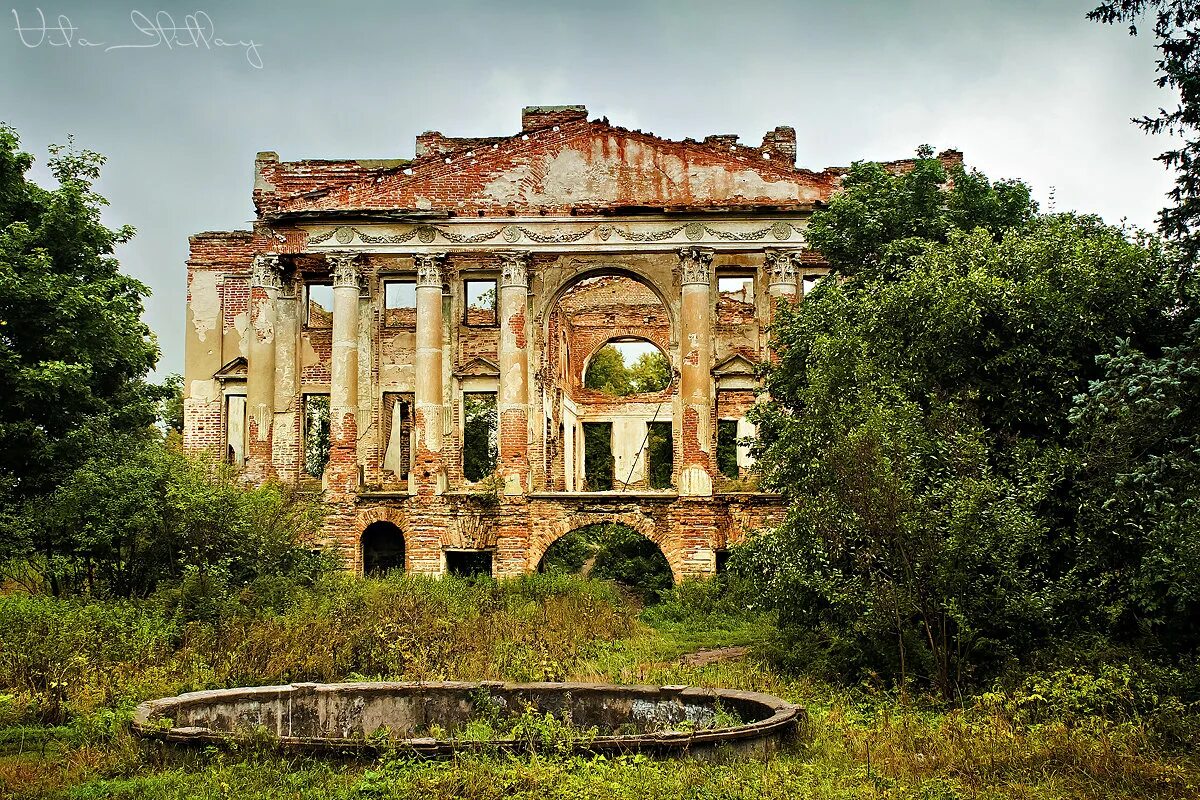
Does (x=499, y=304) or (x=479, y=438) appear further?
(x=479, y=438)

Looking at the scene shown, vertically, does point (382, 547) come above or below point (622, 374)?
below

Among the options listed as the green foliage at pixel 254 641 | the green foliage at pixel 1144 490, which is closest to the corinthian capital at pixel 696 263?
the green foliage at pixel 254 641

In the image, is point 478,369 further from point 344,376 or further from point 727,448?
point 727,448

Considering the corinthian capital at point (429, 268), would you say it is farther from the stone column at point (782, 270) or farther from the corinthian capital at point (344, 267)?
the stone column at point (782, 270)

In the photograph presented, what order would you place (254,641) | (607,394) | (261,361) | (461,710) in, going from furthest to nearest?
(607,394) → (261,361) → (254,641) → (461,710)

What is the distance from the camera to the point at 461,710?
10094 millimetres

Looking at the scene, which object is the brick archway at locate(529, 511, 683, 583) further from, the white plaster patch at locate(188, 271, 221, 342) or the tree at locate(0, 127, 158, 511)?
the white plaster patch at locate(188, 271, 221, 342)

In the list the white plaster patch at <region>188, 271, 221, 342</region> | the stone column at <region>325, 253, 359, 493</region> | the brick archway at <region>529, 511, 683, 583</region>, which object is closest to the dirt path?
the brick archway at <region>529, 511, 683, 583</region>

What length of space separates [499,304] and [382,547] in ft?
18.0

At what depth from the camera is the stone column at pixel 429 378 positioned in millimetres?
23281

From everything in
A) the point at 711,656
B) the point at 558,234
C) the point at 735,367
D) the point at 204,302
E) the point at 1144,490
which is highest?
the point at 558,234

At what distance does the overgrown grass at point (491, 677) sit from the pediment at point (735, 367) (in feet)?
31.6

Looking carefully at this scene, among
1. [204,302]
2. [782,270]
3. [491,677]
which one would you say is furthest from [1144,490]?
[204,302]

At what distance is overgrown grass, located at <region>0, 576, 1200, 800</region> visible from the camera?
772cm
